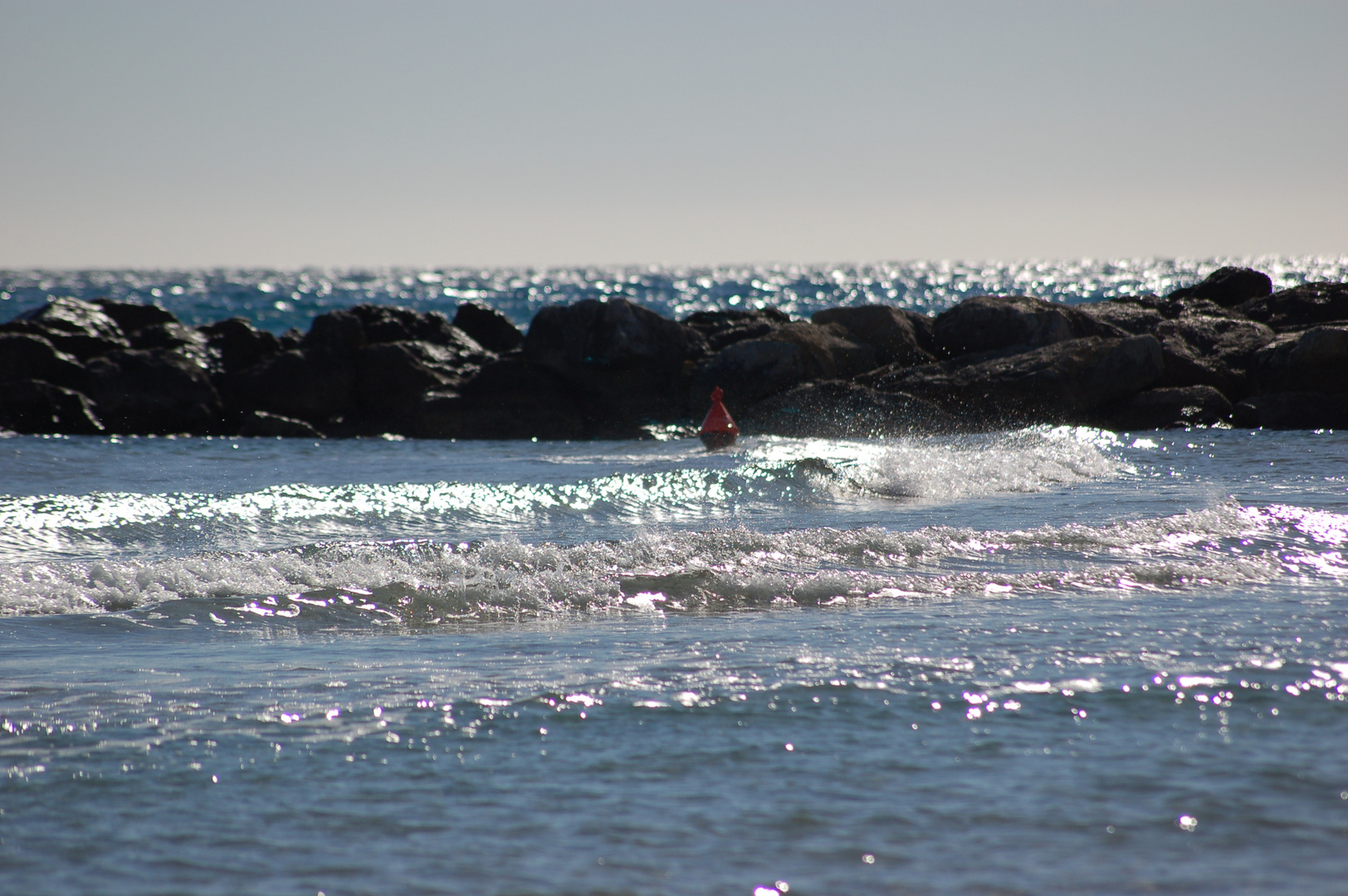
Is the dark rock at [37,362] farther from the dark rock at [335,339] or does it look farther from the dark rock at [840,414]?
the dark rock at [840,414]

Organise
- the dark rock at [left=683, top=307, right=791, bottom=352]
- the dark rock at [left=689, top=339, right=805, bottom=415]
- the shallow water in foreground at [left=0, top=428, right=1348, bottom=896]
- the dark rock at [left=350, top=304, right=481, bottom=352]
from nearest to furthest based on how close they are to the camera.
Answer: the shallow water in foreground at [left=0, top=428, right=1348, bottom=896] < the dark rock at [left=689, top=339, right=805, bottom=415] < the dark rock at [left=683, top=307, right=791, bottom=352] < the dark rock at [left=350, top=304, right=481, bottom=352]

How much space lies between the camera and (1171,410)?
16359 millimetres

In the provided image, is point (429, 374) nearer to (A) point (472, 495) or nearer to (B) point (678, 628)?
(A) point (472, 495)

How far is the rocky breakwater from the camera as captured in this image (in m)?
16.4

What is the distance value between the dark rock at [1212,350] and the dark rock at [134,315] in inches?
704

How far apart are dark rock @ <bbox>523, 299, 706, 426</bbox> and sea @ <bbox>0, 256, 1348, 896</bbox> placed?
328 inches

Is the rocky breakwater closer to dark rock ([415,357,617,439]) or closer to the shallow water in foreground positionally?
dark rock ([415,357,617,439])

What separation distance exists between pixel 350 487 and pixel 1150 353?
11.8m

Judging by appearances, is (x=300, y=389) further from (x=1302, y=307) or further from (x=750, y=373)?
(x=1302, y=307)

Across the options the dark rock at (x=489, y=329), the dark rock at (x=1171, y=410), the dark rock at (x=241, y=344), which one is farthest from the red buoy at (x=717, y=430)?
the dark rock at (x=241, y=344)

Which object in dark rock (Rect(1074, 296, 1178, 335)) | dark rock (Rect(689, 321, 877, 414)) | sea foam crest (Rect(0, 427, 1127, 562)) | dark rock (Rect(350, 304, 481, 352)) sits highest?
dark rock (Rect(1074, 296, 1178, 335))

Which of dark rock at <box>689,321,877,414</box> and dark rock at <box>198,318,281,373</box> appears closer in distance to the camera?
dark rock at <box>689,321,877,414</box>

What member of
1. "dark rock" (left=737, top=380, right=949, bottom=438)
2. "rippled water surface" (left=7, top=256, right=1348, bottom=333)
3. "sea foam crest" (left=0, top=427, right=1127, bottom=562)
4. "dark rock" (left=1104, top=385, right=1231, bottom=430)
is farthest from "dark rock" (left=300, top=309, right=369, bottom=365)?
"rippled water surface" (left=7, top=256, right=1348, bottom=333)

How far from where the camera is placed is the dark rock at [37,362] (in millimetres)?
18594
